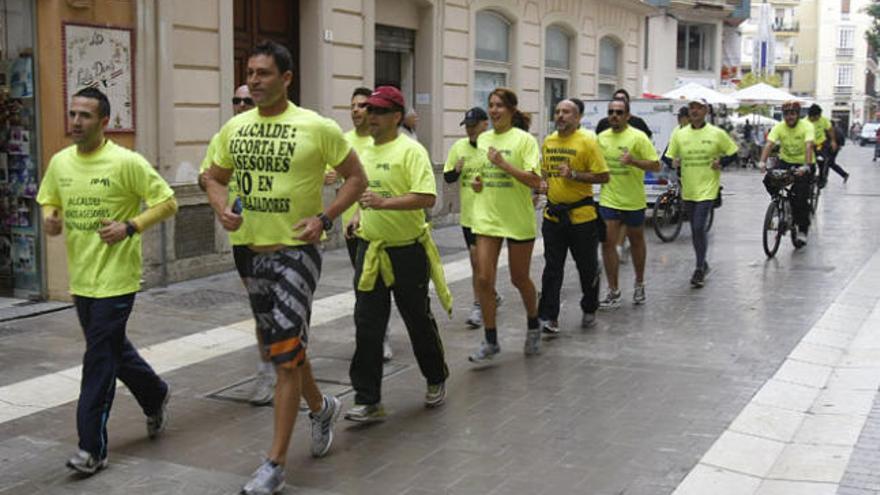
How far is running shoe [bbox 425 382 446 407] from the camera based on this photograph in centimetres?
636

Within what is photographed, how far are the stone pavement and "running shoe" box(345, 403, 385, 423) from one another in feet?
0.22

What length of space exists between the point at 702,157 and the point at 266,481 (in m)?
7.01

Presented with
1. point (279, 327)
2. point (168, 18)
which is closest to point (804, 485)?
point (279, 327)

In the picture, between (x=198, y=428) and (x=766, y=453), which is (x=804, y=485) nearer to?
(x=766, y=453)

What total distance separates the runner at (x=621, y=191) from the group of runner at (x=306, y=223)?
3.23ft

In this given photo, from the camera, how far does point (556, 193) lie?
8305mm

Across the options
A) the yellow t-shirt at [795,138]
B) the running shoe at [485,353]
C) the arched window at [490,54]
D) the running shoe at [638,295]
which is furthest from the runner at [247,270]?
the arched window at [490,54]

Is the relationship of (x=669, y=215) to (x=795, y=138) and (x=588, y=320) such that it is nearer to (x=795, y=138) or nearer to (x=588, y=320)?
(x=795, y=138)

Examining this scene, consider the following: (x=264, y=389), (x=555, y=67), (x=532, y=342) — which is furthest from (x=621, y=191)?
(x=555, y=67)

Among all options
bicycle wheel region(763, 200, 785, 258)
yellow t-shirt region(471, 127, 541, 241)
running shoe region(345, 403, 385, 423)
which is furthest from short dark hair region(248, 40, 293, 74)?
bicycle wheel region(763, 200, 785, 258)

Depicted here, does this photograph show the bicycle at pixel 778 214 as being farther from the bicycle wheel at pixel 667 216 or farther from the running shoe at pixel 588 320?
the running shoe at pixel 588 320

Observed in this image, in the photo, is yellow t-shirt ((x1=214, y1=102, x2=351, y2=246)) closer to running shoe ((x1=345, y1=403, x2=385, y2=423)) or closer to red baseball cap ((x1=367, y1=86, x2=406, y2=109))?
red baseball cap ((x1=367, y1=86, x2=406, y2=109))

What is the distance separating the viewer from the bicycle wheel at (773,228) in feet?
41.5

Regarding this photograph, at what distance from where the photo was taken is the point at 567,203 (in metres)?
8.30
